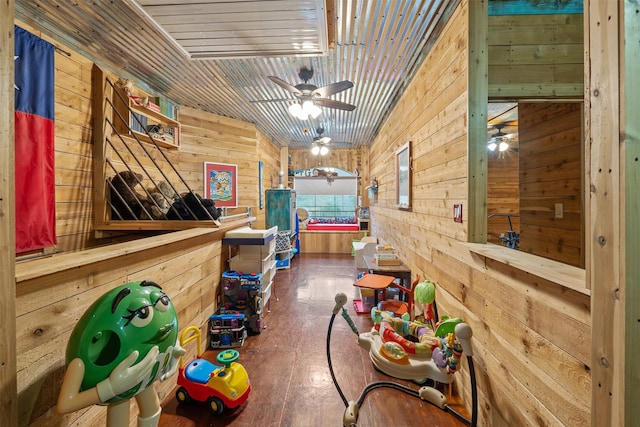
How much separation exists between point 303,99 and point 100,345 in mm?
3151

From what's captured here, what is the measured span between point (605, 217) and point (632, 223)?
6 centimetres

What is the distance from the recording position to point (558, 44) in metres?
2.19

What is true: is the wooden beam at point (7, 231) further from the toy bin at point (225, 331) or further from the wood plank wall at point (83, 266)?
the toy bin at point (225, 331)

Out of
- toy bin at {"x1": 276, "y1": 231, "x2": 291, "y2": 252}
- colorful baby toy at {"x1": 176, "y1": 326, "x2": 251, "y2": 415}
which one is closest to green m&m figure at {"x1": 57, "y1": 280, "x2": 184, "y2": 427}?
colorful baby toy at {"x1": 176, "y1": 326, "x2": 251, "y2": 415}

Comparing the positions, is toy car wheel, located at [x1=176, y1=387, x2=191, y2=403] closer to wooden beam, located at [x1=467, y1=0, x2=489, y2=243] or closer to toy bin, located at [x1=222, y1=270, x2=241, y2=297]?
toy bin, located at [x1=222, y1=270, x2=241, y2=297]

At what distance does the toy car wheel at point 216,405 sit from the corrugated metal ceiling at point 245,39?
294 cm

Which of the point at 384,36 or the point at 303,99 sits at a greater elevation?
the point at 384,36

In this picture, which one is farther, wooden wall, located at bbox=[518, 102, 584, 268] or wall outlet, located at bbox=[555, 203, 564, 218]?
wall outlet, located at bbox=[555, 203, 564, 218]

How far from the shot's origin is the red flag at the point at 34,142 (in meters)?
2.16

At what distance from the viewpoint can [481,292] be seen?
1.76 meters

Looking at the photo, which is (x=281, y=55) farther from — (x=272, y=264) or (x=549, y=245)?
(x=549, y=245)

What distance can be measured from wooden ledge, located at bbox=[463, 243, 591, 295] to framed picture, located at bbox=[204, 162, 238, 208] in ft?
15.5

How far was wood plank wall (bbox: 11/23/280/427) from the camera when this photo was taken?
1.07 metres

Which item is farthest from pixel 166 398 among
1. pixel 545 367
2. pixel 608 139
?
pixel 608 139
